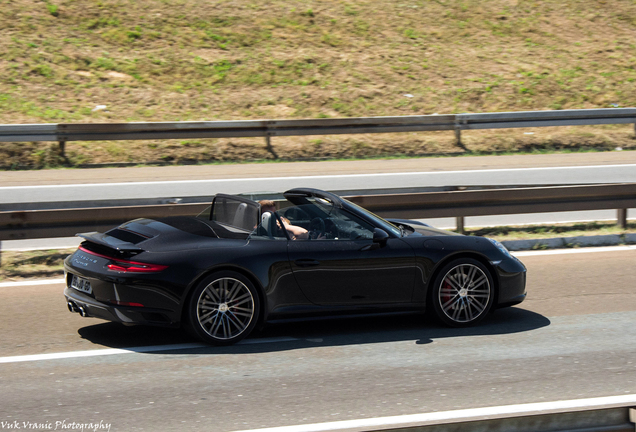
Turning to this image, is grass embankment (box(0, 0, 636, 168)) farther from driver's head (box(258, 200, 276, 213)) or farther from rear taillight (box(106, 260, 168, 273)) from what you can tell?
rear taillight (box(106, 260, 168, 273))

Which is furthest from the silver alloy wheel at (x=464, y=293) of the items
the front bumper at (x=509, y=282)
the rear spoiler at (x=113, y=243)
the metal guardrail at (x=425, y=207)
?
the metal guardrail at (x=425, y=207)

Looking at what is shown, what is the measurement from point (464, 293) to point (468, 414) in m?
2.05

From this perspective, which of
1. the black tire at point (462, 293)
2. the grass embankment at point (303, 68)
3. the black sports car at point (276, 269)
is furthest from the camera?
the grass embankment at point (303, 68)

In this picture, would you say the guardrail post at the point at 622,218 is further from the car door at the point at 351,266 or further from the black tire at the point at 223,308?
the black tire at the point at 223,308

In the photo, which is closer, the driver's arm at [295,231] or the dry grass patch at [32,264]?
the driver's arm at [295,231]

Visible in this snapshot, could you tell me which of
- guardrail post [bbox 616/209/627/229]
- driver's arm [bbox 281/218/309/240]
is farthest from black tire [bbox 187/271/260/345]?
guardrail post [bbox 616/209/627/229]

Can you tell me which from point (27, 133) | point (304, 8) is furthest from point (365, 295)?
point (304, 8)

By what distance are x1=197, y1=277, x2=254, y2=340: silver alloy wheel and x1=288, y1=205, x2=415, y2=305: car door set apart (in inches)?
18.5

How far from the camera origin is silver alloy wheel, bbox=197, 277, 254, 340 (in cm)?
572

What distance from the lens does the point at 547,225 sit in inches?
424

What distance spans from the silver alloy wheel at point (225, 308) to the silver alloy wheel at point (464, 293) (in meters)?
1.71

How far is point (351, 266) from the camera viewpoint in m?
6.10

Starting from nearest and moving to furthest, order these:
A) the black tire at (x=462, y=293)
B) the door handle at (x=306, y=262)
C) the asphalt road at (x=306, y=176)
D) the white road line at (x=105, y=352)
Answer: the white road line at (x=105, y=352) → the door handle at (x=306, y=262) → the black tire at (x=462, y=293) → the asphalt road at (x=306, y=176)

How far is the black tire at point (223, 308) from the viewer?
18.7ft
